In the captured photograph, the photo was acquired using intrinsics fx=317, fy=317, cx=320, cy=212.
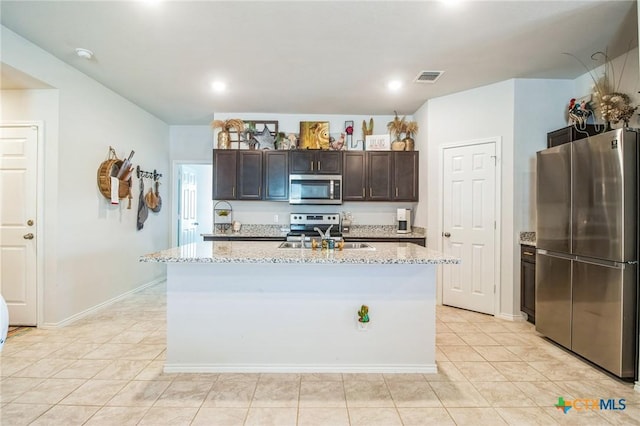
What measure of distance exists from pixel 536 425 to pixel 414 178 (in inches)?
129

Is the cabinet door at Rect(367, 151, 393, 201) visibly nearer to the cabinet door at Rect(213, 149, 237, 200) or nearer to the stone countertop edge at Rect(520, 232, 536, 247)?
the stone countertop edge at Rect(520, 232, 536, 247)

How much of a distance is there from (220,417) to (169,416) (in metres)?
0.30

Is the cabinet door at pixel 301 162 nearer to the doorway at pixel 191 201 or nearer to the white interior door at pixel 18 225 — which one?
Result: the doorway at pixel 191 201

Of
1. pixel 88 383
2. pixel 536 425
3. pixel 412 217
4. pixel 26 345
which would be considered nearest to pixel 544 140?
pixel 412 217

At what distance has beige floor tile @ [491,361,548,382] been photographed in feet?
7.50

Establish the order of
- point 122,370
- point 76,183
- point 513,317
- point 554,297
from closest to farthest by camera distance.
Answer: point 122,370
point 554,297
point 76,183
point 513,317

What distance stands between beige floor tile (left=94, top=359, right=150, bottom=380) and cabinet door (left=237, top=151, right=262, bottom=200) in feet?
8.47

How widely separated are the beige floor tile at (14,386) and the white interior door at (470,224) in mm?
4038

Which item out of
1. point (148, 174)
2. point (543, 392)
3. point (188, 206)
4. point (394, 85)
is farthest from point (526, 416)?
point (188, 206)

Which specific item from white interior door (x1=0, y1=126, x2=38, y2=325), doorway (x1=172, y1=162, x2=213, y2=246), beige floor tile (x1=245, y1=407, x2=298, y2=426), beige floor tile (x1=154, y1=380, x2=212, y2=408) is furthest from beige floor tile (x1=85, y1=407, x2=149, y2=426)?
doorway (x1=172, y1=162, x2=213, y2=246)

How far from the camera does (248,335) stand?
2352 millimetres

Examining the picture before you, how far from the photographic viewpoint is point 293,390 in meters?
2.11

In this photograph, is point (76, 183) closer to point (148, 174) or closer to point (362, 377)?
point (148, 174)

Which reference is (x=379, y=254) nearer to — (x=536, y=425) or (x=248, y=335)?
(x=248, y=335)
